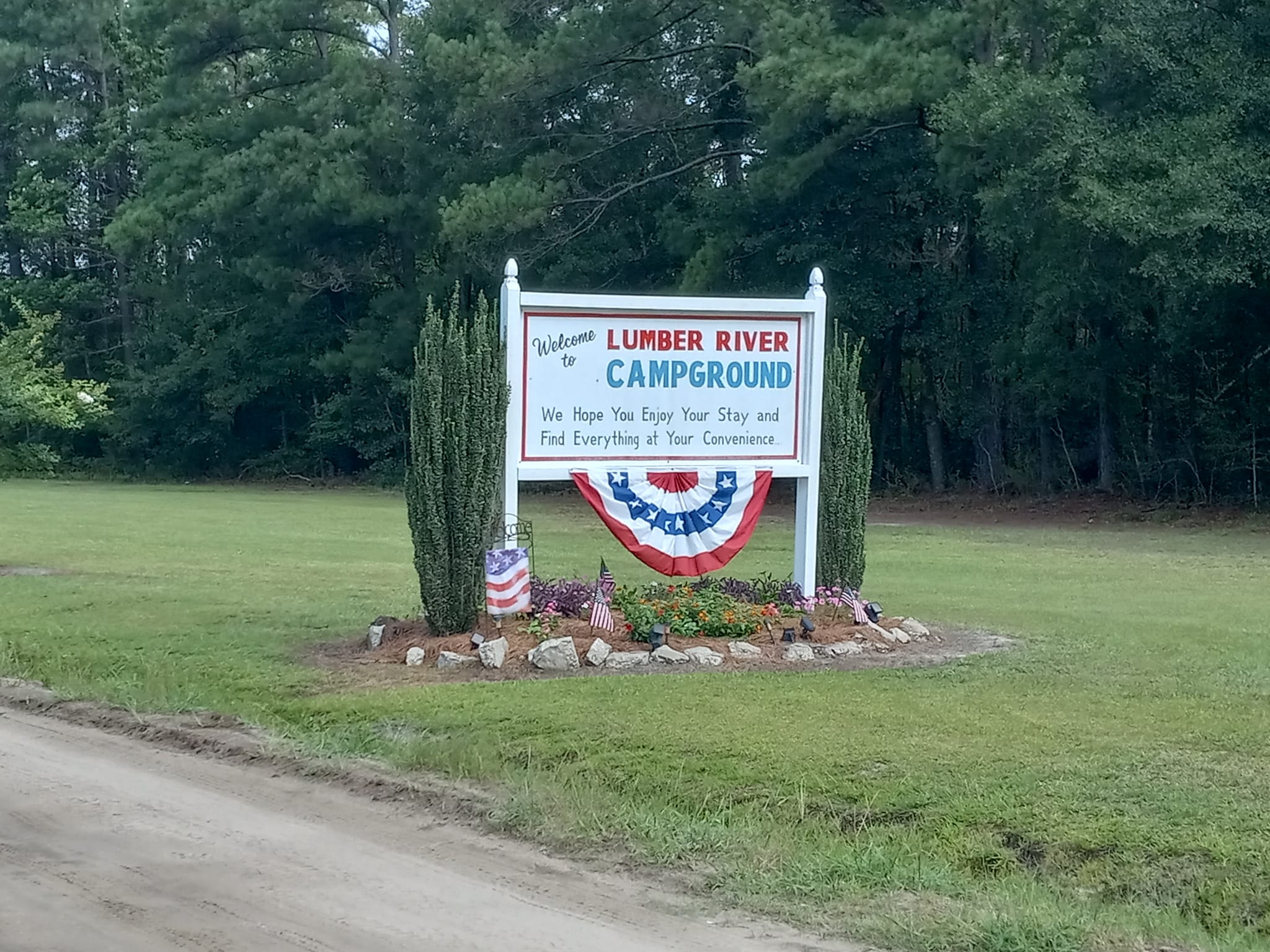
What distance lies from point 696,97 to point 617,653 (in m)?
29.2

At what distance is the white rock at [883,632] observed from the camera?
1212 centimetres

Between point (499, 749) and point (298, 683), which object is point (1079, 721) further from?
point (298, 683)

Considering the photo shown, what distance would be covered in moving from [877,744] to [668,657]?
2957 millimetres

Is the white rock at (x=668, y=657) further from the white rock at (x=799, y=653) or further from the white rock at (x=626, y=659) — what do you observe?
the white rock at (x=799, y=653)

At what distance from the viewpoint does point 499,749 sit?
873 cm

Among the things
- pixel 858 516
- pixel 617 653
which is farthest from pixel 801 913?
pixel 858 516

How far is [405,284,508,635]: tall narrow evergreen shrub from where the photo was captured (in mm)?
11820

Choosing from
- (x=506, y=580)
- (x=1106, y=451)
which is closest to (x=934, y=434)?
(x=1106, y=451)

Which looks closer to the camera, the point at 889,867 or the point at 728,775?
the point at 889,867

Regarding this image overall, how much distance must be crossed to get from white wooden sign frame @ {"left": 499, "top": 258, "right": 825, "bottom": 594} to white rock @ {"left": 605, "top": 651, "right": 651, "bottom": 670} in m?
1.57

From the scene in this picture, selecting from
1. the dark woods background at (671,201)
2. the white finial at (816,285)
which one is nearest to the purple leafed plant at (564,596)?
the white finial at (816,285)

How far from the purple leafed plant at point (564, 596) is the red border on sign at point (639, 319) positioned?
1.05m

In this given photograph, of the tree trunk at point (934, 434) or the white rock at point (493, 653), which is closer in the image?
the white rock at point (493, 653)

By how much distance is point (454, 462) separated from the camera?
1183 cm
